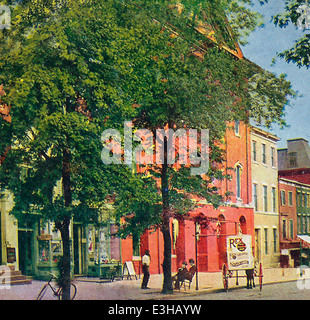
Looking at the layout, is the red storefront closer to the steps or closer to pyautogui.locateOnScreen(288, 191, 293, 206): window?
the steps

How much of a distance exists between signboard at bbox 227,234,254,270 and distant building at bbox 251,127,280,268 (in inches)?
768

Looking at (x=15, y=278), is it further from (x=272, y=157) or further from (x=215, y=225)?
(x=272, y=157)

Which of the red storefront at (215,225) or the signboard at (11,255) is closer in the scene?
the signboard at (11,255)

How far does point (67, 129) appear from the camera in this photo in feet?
56.4

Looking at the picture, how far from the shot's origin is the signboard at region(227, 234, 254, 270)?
2350 cm

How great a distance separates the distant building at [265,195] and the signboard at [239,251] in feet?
64.0

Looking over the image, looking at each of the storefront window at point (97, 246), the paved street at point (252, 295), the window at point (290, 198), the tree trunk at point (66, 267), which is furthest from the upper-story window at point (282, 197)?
the tree trunk at point (66, 267)

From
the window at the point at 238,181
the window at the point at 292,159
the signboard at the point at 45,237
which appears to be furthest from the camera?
the window at the point at 292,159

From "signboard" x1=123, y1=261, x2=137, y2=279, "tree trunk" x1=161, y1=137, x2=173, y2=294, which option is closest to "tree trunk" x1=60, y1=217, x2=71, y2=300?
"tree trunk" x1=161, y1=137, x2=173, y2=294

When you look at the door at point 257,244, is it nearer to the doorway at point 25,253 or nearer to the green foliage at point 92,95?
the green foliage at point 92,95

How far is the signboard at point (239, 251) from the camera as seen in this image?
77.1 ft

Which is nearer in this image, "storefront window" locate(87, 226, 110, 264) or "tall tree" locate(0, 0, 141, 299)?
"tall tree" locate(0, 0, 141, 299)

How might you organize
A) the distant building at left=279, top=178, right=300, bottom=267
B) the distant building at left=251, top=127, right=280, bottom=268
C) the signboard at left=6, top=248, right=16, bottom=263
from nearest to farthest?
the signboard at left=6, top=248, right=16, bottom=263 < the distant building at left=251, top=127, right=280, bottom=268 < the distant building at left=279, top=178, right=300, bottom=267

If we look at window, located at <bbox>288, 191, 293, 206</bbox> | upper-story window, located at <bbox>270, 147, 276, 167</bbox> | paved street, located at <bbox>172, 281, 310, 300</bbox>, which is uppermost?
upper-story window, located at <bbox>270, 147, 276, 167</bbox>
